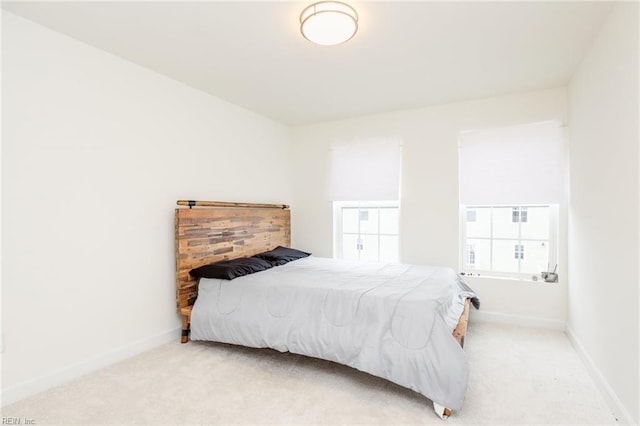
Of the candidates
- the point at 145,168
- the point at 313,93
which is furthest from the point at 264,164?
the point at 145,168

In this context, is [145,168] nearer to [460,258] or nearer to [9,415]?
[9,415]

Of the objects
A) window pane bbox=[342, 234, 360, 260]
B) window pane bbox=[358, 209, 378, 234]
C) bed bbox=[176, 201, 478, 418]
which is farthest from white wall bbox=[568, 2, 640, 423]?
window pane bbox=[342, 234, 360, 260]

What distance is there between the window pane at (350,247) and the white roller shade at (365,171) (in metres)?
0.54

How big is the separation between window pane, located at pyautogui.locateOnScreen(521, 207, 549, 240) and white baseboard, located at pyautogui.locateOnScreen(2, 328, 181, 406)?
3741 mm

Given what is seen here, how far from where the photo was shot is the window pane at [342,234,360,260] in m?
4.42

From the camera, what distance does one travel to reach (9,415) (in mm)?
1893

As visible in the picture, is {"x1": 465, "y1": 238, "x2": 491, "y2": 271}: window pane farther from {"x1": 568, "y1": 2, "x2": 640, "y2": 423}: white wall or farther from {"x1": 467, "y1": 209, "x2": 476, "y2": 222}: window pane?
{"x1": 568, "y1": 2, "x2": 640, "y2": 423}: white wall


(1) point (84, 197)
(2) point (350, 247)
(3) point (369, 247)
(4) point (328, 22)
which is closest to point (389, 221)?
(3) point (369, 247)

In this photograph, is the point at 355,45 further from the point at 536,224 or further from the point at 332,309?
the point at 536,224

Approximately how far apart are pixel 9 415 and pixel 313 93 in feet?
11.0

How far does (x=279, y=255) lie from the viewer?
3.72 meters

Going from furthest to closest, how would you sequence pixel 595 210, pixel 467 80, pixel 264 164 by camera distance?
pixel 264 164 < pixel 467 80 < pixel 595 210

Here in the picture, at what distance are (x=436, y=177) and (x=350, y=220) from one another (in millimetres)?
1277

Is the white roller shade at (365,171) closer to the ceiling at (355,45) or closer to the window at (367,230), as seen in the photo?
the window at (367,230)
